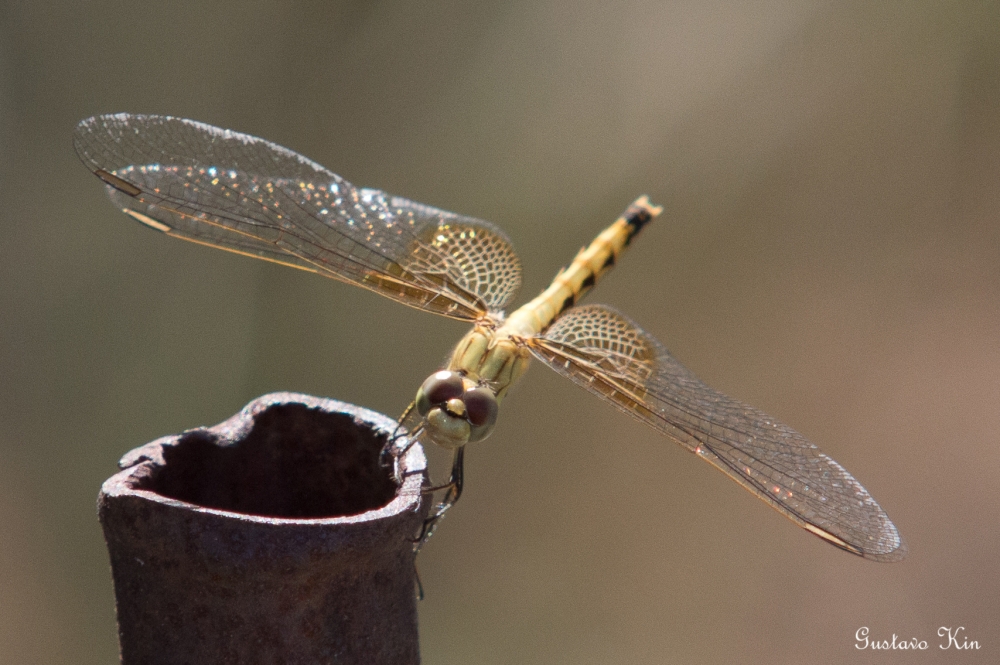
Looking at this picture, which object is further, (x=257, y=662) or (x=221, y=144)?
(x=221, y=144)

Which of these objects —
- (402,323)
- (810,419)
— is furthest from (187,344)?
(810,419)

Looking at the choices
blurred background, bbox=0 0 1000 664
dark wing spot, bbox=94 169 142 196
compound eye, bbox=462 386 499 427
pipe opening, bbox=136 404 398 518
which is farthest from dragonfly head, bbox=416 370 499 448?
blurred background, bbox=0 0 1000 664

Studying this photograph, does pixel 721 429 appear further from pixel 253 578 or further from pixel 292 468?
pixel 253 578

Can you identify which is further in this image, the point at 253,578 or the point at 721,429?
the point at 721,429

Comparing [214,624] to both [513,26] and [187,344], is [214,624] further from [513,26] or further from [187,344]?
[513,26]
